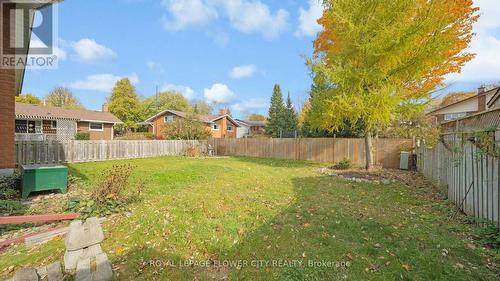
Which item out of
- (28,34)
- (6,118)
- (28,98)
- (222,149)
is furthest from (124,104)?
(6,118)

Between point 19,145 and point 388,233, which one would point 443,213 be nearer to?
point 388,233

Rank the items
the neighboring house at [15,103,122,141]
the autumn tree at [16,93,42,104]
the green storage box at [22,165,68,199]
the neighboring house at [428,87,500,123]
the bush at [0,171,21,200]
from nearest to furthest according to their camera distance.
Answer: the bush at [0,171,21,200] → the green storage box at [22,165,68,199] → the neighboring house at [428,87,500,123] → the neighboring house at [15,103,122,141] → the autumn tree at [16,93,42,104]

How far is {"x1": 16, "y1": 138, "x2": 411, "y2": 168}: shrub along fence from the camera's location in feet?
40.1

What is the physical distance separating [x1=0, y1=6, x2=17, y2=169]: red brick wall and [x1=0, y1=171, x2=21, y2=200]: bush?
1.83ft

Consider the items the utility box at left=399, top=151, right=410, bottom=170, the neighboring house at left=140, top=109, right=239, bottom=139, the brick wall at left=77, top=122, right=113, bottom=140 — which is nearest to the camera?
the utility box at left=399, top=151, right=410, bottom=170

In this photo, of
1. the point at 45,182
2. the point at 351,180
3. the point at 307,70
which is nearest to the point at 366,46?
the point at 307,70

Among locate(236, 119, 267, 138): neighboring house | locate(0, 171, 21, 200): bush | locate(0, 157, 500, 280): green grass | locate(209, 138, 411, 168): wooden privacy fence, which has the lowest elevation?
locate(0, 157, 500, 280): green grass

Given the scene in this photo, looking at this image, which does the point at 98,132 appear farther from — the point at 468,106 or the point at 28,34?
the point at 468,106

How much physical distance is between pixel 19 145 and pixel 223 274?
1346 centimetres

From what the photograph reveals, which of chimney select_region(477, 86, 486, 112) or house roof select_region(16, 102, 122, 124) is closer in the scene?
chimney select_region(477, 86, 486, 112)

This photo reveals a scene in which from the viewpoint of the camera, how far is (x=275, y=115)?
1470 inches

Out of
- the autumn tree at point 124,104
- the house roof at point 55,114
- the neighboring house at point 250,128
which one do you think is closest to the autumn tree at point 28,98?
the autumn tree at point 124,104

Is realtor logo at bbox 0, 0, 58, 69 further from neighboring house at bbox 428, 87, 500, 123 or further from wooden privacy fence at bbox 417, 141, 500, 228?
neighboring house at bbox 428, 87, 500, 123

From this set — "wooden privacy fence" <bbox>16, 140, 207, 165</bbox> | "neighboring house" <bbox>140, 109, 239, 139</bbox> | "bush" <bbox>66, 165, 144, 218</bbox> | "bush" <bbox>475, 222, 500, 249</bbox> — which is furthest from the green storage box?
"neighboring house" <bbox>140, 109, 239, 139</bbox>
